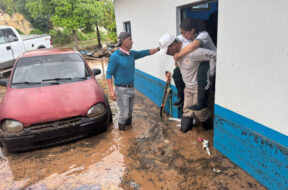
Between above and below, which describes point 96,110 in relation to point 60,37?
below

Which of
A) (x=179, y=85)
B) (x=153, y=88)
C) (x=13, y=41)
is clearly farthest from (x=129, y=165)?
(x=13, y=41)

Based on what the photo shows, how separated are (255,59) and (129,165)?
7.44 feet

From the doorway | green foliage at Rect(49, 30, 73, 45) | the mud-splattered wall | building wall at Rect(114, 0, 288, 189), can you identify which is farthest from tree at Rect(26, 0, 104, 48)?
the mud-splattered wall

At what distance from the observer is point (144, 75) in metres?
6.18

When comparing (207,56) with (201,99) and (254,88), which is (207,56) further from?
(254,88)

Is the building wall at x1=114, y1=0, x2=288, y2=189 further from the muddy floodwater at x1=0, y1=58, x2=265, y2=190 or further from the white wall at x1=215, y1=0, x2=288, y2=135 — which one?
the muddy floodwater at x1=0, y1=58, x2=265, y2=190

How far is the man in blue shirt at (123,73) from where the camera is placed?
3954 mm

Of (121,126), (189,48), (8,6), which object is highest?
(8,6)

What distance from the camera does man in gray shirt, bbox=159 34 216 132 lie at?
3391 millimetres

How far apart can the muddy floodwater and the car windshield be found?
1334mm

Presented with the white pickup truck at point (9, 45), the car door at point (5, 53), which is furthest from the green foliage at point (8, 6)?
the car door at point (5, 53)

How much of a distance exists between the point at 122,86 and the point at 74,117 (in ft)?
3.47

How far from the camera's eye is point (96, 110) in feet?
12.8

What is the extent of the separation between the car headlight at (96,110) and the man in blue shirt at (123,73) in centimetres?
26
